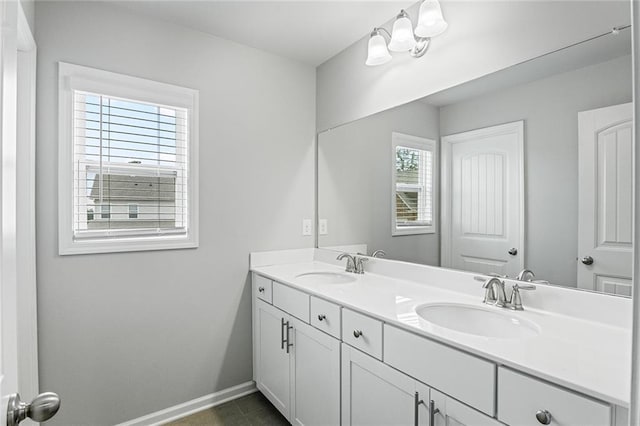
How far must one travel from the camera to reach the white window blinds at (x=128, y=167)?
183cm

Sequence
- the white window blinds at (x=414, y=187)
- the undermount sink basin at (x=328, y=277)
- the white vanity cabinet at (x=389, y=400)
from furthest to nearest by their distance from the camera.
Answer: the undermount sink basin at (x=328, y=277) < the white window blinds at (x=414, y=187) < the white vanity cabinet at (x=389, y=400)

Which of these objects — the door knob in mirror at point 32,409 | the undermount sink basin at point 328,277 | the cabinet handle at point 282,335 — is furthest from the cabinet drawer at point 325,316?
the door knob in mirror at point 32,409

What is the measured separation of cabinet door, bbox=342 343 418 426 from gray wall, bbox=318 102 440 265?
70 cm

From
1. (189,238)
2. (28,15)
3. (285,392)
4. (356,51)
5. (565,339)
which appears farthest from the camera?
(356,51)

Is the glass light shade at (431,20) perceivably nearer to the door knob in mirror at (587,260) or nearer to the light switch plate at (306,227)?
the door knob in mirror at (587,260)

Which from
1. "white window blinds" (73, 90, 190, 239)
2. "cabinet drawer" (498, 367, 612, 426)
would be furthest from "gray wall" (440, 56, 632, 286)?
"white window blinds" (73, 90, 190, 239)

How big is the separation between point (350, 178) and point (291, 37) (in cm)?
102

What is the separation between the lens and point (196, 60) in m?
2.15

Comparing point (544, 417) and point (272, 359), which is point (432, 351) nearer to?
point (544, 417)

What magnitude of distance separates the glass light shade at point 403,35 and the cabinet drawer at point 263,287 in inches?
61.2

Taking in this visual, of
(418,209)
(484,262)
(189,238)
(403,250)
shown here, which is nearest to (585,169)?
(484,262)

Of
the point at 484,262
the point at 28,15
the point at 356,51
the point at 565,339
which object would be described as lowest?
the point at 565,339

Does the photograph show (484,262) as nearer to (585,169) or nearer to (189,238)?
(585,169)

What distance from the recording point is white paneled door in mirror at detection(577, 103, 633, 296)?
3.80 ft
